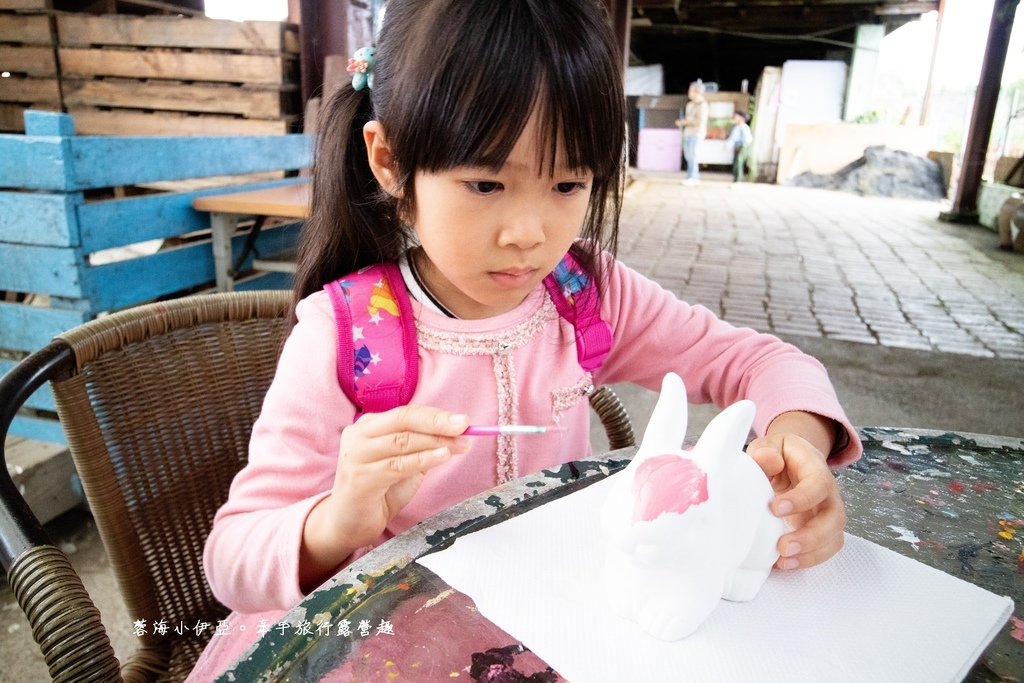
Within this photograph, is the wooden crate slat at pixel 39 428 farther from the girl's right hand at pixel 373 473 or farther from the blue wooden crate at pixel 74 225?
the girl's right hand at pixel 373 473

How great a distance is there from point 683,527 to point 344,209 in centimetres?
76

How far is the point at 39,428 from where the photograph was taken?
2553mm

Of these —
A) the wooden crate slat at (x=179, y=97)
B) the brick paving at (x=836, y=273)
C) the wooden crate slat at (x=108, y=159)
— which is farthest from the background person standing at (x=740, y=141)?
the wooden crate slat at (x=108, y=159)

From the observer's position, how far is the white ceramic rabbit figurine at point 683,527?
2.17 ft

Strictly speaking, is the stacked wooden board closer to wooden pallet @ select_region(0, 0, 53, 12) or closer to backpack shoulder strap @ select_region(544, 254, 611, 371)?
wooden pallet @ select_region(0, 0, 53, 12)

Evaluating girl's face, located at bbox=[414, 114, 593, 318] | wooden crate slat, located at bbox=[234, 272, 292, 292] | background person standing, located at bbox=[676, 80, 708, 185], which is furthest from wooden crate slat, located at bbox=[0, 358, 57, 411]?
background person standing, located at bbox=[676, 80, 708, 185]

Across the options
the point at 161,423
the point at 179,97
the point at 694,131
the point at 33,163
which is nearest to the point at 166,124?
the point at 179,97

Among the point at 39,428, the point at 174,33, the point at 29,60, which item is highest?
the point at 174,33

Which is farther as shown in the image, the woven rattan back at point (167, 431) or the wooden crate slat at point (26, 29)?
the wooden crate slat at point (26, 29)

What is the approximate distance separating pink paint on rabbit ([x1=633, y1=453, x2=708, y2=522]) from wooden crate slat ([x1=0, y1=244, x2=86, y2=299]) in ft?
7.62

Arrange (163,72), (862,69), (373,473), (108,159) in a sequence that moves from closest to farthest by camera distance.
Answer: (373,473) → (108,159) → (163,72) → (862,69)

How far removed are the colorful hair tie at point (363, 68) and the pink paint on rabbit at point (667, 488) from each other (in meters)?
0.75

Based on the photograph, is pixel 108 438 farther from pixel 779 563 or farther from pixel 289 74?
pixel 289 74

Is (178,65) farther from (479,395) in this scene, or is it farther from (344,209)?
(479,395)
